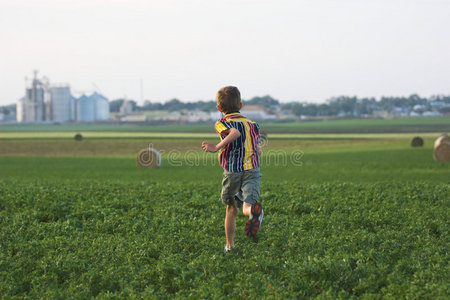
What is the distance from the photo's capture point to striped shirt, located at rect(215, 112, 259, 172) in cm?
740

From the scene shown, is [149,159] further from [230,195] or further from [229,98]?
[229,98]

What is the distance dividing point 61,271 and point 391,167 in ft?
71.2

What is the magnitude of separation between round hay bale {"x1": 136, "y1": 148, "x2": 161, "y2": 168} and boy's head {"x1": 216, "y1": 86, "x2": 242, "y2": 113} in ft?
69.6

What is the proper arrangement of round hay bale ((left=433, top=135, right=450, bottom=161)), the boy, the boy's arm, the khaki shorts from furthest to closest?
round hay bale ((left=433, top=135, right=450, bottom=161)) → the khaki shorts → the boy → the boy's arm

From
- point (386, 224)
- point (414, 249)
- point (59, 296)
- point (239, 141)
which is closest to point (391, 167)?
point (386, 224)

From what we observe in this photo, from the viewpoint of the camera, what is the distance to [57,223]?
10.1 m

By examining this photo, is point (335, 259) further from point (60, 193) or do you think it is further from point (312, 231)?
point (60, 193)

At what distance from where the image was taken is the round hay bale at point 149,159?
92.9 feet

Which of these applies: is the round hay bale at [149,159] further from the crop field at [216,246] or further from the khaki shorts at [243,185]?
the khaki shorts at [243,185]

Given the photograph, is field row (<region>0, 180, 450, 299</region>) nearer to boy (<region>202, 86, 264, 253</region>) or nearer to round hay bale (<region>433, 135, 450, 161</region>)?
boy (<region>202, 86, 264, 253</region>)

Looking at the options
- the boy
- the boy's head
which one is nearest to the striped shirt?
the boy

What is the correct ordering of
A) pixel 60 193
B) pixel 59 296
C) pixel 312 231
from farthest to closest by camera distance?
pixel 60 193 < pixel 312 231 < pixel 59 296

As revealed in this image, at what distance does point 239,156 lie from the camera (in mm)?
7469

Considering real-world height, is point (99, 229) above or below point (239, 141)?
below
